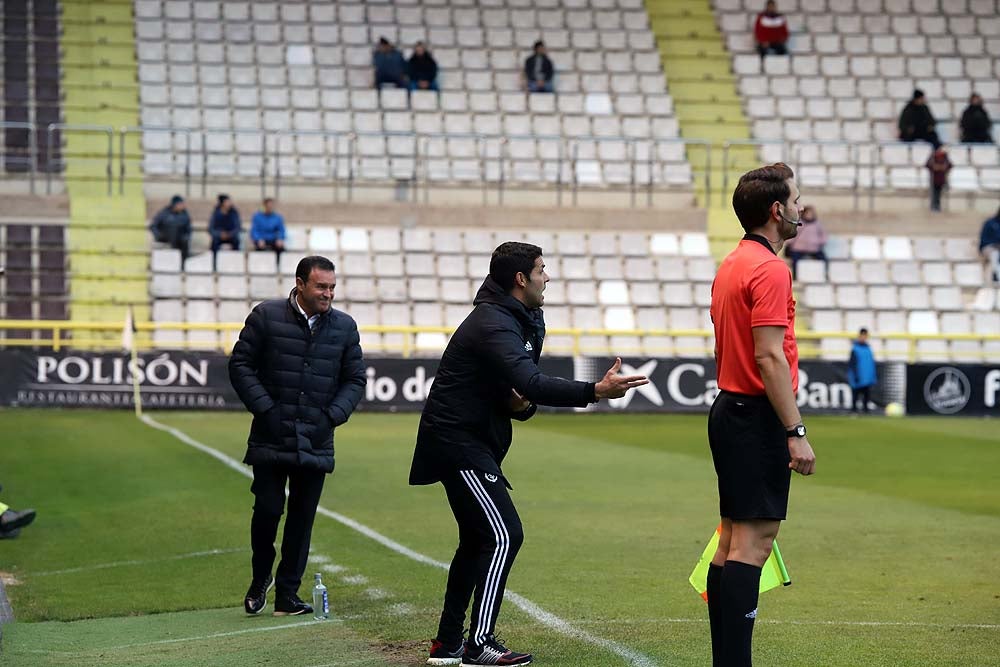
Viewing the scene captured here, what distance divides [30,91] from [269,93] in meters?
5.18

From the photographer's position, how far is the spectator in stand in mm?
35125

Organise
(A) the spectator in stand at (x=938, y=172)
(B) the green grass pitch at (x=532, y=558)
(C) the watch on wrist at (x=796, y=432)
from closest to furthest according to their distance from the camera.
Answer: (C) the watch on wrist at (x=796, y=432) → (B) the green grass pitch at (x=532, y=558) → (A) the spectator in stand at (x=938, y=172)

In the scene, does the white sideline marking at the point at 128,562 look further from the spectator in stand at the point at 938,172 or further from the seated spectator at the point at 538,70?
the spectator in stand at the point at 938,172

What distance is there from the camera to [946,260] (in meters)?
34.3

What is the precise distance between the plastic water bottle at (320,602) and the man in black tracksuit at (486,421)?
1.51 m

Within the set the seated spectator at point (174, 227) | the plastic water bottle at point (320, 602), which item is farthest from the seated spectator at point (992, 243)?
the plastic water bottle at point (320, 602)

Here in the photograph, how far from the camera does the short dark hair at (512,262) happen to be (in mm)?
7441

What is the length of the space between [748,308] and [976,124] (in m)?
31.8

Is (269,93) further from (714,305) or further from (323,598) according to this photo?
(714,305)

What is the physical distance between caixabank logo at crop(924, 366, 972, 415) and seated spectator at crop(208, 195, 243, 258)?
13.8m

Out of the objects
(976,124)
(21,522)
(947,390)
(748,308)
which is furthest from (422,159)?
(748,308)

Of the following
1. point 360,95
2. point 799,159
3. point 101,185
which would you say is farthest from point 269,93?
point 799,159

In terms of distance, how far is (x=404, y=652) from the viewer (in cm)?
796

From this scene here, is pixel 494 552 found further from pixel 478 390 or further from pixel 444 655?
pixel 478 390
